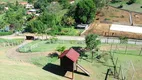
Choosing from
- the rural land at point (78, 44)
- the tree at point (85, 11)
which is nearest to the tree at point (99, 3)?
the rural land at point (78, 44)

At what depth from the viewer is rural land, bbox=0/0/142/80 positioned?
3294 cm

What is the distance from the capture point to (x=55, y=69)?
116 ft

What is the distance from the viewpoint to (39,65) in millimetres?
36281

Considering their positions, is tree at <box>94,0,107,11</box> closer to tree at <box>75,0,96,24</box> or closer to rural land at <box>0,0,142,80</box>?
rural land at <box>0,0,142,80</box>

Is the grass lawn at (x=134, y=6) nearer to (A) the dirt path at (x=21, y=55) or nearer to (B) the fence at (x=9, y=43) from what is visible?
(B) the fence at (x=9, y=43)

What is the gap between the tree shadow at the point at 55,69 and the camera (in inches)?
1344

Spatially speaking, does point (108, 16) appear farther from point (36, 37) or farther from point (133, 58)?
point (133, 58)

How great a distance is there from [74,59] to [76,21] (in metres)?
36.9

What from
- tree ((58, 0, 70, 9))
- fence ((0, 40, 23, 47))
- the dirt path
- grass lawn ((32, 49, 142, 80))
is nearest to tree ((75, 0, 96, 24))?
tree ((58, 0, 70, 9))

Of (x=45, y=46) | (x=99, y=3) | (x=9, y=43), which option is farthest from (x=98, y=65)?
(x=99, y=3)

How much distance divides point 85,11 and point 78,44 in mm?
19920

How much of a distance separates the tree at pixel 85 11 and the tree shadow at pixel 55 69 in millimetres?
31526

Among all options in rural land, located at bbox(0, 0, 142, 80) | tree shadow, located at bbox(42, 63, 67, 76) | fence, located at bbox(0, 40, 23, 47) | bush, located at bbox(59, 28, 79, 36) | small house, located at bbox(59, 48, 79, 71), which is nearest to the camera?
small house, located at bbox(59, 48, 79, 71)

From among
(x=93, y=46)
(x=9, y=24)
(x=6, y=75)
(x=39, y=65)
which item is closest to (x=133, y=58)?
(x=93, y=46)
